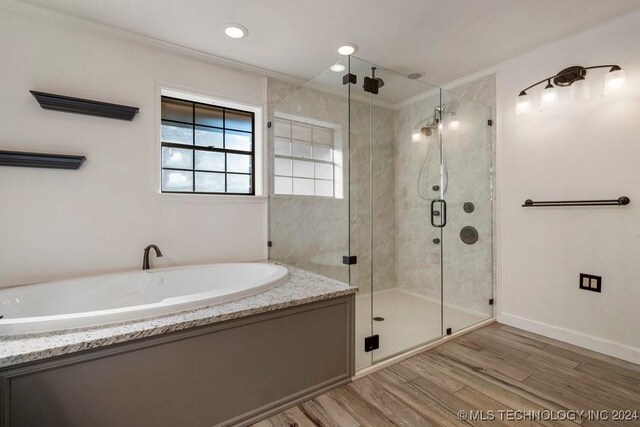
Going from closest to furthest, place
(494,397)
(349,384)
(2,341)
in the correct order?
(2,341) < (494,397) < (349,384)

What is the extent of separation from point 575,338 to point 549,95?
195cm

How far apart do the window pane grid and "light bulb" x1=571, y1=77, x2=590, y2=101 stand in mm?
1950

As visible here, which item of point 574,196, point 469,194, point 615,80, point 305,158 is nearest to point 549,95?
point 615,80

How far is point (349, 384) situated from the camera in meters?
1.86

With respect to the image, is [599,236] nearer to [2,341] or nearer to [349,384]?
[349,384]

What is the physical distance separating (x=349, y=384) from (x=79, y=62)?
114 inches

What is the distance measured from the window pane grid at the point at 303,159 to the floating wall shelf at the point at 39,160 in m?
1.52

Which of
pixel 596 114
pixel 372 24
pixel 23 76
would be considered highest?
pixel 372 24

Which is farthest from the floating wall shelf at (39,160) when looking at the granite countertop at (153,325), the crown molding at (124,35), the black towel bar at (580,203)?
the black towel bar at (580,203)

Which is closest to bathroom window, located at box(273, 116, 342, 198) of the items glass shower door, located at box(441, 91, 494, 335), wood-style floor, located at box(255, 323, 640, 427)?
glass shower door, located at box(441, 91, 494, 335)

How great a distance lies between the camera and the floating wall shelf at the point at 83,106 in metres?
1.92

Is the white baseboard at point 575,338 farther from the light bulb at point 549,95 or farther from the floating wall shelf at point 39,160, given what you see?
the floating wall shelf at point 39,160

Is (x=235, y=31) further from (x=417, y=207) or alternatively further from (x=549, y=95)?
(x=549, y=95)

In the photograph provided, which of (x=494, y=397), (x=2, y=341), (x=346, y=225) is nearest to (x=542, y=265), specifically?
(x=494, y=397)
